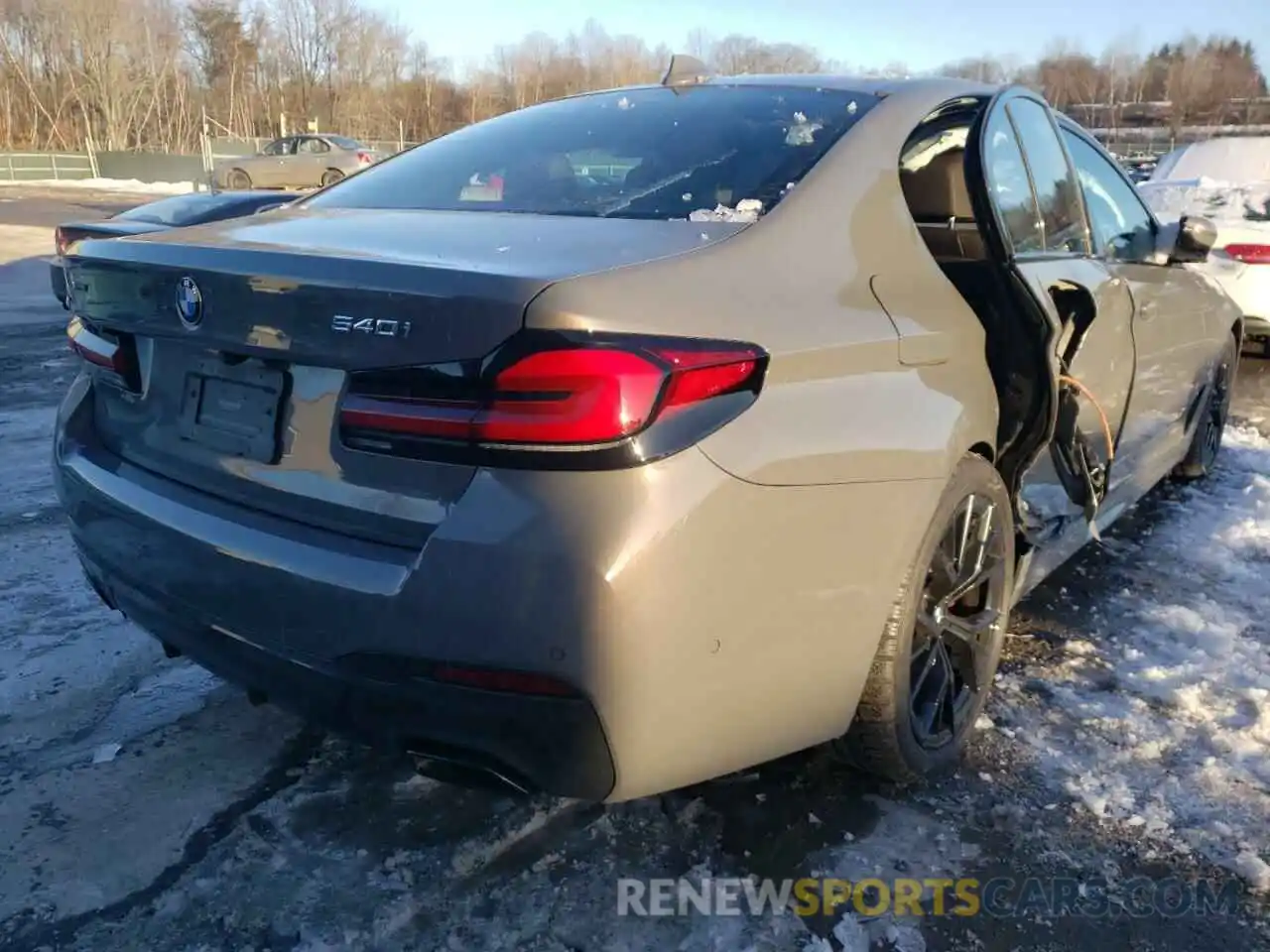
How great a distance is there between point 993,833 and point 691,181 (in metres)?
1.62

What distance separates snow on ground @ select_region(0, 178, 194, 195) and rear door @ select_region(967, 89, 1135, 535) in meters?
34.9

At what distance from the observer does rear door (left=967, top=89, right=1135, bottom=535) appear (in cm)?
278

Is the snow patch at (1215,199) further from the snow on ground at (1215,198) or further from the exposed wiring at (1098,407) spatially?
the exposed wiring at (1098,407)

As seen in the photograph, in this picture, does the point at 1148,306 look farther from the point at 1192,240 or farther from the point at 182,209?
the point at 182,209

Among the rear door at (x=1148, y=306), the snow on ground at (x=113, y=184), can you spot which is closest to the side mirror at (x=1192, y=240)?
the rear door at (x=1148, y=306)

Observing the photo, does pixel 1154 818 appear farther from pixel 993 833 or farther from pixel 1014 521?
pixel 1014 521

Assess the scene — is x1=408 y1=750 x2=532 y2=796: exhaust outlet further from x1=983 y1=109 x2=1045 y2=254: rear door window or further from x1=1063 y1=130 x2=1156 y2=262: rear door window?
x1=1063 y1=130 x2=1156 y2=262: rear door window

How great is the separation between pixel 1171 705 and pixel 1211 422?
8.96ft

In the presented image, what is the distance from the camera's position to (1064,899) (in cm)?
217

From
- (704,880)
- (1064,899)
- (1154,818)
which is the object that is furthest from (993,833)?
(704,880)

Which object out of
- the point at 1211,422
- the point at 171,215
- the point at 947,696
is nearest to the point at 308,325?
the point at 947,696

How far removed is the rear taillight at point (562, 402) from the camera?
5.44ft

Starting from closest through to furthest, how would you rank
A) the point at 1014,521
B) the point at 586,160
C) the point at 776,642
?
1. the point at 776,642
2. the point at 586,160
3. the point at 1014,521

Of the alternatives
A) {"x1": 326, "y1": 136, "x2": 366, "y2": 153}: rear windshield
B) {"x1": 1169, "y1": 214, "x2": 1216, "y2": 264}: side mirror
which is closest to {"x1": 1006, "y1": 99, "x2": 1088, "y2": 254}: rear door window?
{"x1": 1169, "y1": 214, "x2": 1216, "y2": 264}: side mirror
